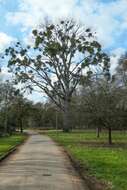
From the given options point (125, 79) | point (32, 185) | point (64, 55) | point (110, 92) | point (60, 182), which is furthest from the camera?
point (64, 55)

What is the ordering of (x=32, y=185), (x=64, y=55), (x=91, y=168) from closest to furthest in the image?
(x=32, y=185) → (x=91, y=168) → (x=64, y=55)

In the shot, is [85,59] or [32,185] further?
[85,59]

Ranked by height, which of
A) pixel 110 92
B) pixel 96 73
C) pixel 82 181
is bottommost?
pixel 82 181

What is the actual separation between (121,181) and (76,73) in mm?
60043

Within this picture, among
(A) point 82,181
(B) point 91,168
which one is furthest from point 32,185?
(B) point 91,168

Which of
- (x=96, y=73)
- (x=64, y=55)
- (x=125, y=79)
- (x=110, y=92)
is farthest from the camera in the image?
(x=64, y=55)

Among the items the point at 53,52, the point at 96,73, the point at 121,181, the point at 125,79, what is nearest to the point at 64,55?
the point at 53,52

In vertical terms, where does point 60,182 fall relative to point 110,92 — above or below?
below

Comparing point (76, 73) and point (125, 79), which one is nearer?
point (125, 79)

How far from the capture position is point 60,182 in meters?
14.1

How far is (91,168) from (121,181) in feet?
15.3

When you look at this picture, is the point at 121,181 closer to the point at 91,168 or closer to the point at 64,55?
the point at 91,168

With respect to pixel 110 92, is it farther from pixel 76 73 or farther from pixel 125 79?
pixel 76 73

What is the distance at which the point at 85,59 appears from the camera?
72.2m
